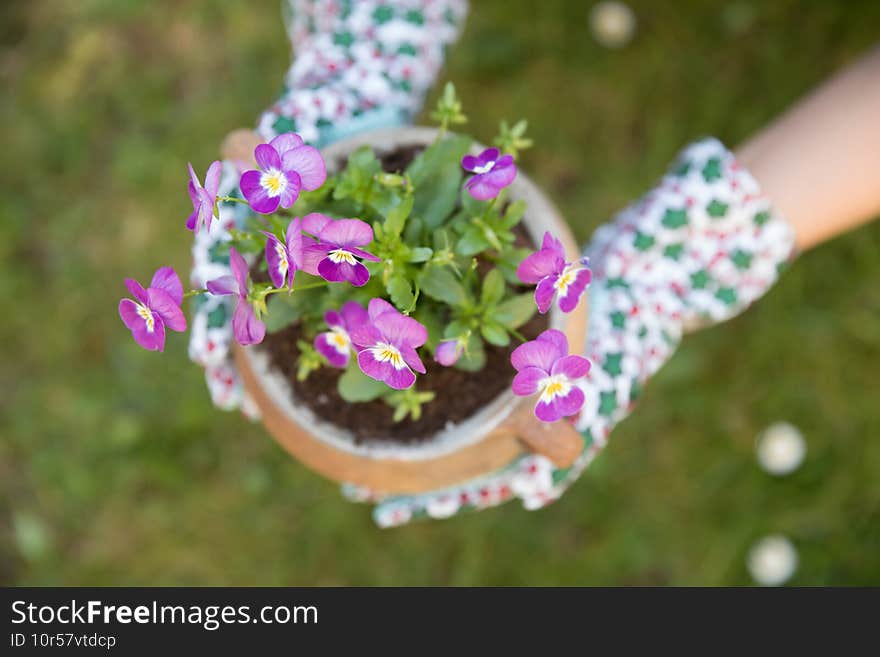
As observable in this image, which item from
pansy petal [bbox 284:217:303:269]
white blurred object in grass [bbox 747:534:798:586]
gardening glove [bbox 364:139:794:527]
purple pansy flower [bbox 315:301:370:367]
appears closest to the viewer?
pansy petal [bbox 284:217:303:269]

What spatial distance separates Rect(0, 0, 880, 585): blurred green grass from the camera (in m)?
1.35

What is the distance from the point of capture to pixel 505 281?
0.79 metres

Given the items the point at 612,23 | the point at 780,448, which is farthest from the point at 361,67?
the point at 780,448

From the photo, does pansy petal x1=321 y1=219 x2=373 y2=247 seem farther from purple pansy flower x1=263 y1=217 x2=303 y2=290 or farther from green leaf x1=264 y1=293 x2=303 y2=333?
green leaf x1=264 y1=293 x2=303 y2=333

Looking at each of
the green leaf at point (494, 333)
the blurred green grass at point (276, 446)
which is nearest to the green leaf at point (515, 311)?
the green leaf at point (494, 333)

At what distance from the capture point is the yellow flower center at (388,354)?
23.4 inches

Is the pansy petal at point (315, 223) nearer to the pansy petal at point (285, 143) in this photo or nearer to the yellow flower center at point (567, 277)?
the pansy petal at point (285, 143)

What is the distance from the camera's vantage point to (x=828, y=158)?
888 millimetres

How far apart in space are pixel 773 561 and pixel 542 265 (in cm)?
87

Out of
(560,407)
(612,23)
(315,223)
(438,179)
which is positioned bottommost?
(560,407)

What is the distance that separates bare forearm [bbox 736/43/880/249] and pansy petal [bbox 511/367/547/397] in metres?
0.41

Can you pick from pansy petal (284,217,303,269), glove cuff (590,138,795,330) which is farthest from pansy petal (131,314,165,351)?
glove cuff (590,138,795,330)

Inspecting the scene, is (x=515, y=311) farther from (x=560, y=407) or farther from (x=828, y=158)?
(x=828, y=158)

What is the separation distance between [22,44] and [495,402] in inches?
44.6
